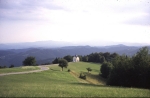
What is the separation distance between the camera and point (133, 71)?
40.8m

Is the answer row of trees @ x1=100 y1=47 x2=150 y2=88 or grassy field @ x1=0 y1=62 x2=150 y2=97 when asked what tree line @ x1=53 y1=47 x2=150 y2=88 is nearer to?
row of trees @ x1=100 y1=47 x2=150 y2=88

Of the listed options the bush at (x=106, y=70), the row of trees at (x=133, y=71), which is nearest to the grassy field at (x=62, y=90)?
the row of trees at (x=133, y=71)

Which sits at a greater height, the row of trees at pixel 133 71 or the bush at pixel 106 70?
the row of trees at pixel 133 71

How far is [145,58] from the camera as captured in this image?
135 ft

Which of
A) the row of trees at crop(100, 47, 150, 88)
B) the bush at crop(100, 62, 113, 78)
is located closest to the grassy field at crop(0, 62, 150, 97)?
the row of trees at crop(100, 47, 150, 88)

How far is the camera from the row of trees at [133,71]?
38781mm

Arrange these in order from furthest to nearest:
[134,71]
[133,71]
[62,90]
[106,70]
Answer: [106,70]
[133,71]
[134,71]
[62,90]

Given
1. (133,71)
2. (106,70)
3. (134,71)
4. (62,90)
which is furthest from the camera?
(106,70)

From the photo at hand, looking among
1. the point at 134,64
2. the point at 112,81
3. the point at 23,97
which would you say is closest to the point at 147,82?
the point at 134,64

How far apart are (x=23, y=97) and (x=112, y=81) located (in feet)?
105

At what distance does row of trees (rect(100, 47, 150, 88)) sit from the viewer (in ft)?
127

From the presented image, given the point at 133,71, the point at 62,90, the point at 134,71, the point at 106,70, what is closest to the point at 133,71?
the point at 133,71

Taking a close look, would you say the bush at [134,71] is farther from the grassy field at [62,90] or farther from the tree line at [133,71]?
the grassy field at [62,90]

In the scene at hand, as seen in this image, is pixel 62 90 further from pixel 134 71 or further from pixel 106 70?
pixel 106 70
